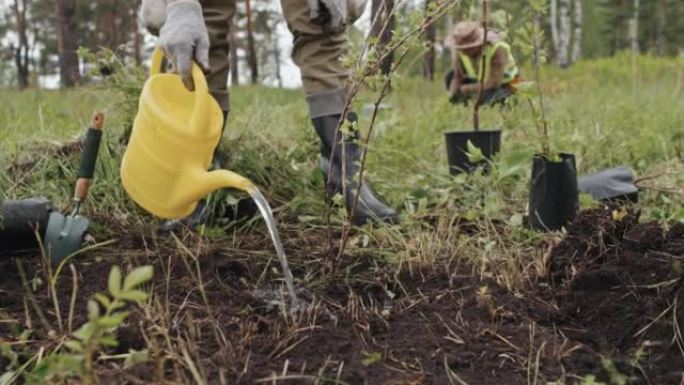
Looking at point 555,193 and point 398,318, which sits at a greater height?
point 555,193

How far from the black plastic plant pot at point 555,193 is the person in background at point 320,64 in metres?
0.40

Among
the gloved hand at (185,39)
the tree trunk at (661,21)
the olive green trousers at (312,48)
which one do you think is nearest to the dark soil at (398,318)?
the gloved hand at (185,39)

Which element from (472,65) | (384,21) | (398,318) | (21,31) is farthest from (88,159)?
(21,31)

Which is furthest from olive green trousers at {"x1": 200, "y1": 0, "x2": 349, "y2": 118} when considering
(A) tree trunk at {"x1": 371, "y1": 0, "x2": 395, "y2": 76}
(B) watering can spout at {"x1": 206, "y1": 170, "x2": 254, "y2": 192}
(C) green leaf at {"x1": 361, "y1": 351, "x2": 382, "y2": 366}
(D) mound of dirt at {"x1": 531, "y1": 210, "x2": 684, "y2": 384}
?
(C) green leaf at {"x1": 361, "y1": 351, "x2": 382, "y2": 366}

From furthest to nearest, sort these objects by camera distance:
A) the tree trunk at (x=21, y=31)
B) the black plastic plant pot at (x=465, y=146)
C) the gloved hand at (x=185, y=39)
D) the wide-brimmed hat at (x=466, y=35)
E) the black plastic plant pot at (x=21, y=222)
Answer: the tree trunk at (x=21, y=31)
the wide-brimmed hat at (x=466, y=35)
the black plastic plant pot at (x=465, y=146)
the black plastic plant pot at (x=21, y=222)
the gloved hand at (x=185, y=39)

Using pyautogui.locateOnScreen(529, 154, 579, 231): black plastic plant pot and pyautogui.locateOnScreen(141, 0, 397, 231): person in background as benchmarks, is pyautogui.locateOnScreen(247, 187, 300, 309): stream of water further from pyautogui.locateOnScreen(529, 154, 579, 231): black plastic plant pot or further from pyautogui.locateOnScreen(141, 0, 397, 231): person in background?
pyautogui.locateOnScreen(529, 154, 579, 231): black plastic plant pot

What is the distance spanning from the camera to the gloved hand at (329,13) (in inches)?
83.8

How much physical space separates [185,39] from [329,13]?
1.70 ft

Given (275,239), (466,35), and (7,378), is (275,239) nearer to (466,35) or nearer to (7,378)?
(7,378)

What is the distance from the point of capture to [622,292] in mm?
1492

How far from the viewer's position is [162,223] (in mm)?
2176

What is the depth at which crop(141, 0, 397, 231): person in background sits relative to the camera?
7.00 ft

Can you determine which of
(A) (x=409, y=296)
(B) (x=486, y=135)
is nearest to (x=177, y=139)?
(A) (x=409, y=296)

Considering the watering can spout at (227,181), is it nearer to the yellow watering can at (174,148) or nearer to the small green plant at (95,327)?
the yellow watering can at (174,148)
